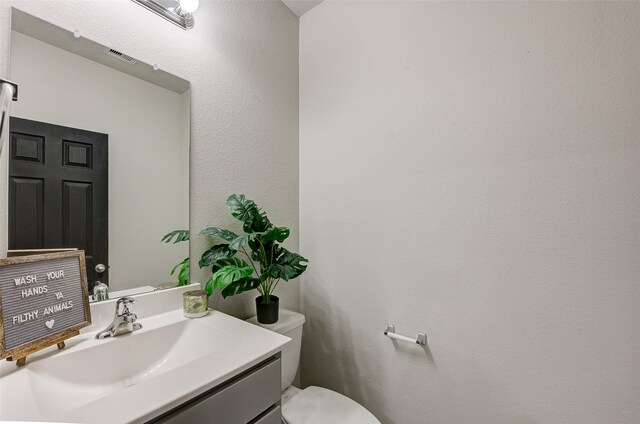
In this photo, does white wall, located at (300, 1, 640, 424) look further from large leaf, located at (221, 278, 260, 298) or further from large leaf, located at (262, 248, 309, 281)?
large leaf, located at (221, 278, 260, 298)

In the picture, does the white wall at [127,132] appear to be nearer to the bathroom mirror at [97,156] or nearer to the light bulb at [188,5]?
the bathroom mirror at [97,156]

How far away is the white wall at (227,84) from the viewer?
0.96 m

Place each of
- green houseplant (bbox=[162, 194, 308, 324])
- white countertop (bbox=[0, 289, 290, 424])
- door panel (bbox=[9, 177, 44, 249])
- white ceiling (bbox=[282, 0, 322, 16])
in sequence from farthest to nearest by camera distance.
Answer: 1. white ceiling (bbox=[282, 0, 322, 16])
2. green houseplant (bbox=[162, 194, 308, 324])
3. door panel (bbox=[9, 177, 44, 249])
4. white countertop (bbox=[0, 289, 290, 424])

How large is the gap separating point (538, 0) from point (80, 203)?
1.81m

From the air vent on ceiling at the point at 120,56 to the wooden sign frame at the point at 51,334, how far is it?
707 millimetres

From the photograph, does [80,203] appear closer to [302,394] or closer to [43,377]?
[43,377]

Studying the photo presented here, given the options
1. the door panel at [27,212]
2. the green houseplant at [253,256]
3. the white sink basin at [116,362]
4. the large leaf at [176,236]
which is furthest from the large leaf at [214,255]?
the door panel at [27,212]

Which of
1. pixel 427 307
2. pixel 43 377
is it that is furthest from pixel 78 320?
pixel 427 307

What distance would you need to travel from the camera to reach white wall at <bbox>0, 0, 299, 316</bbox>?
0.96 metres

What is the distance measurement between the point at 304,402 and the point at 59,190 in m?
1.27

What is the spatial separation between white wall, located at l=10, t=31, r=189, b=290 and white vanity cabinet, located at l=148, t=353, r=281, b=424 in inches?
22.9

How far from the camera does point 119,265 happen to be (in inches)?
39.1

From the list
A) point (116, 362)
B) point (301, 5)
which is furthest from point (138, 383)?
point (301, 5)

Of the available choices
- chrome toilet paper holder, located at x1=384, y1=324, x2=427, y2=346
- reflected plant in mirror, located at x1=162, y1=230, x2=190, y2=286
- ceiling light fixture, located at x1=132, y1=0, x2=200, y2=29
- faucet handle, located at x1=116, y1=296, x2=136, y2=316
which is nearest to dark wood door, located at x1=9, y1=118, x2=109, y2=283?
faucet handle, located at x1=116, y1=296, x2=136, y2=316
